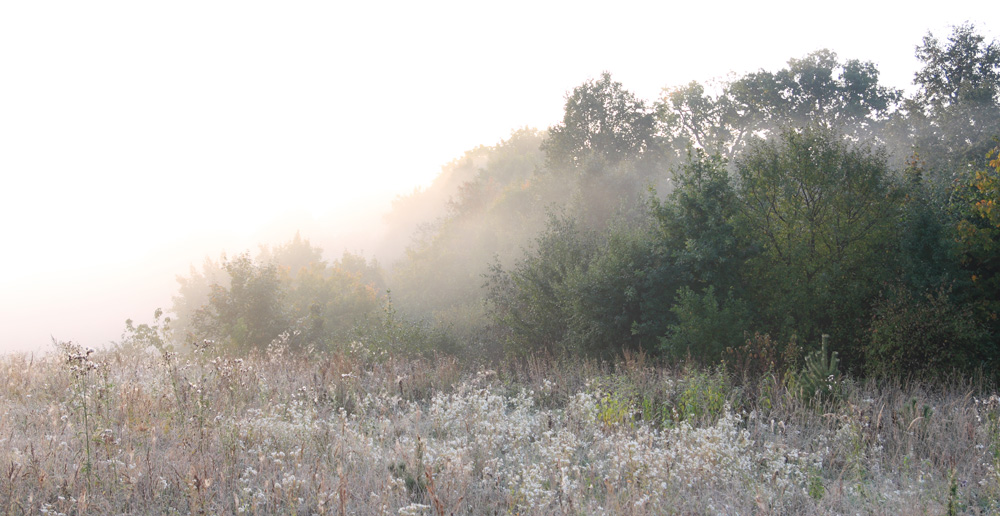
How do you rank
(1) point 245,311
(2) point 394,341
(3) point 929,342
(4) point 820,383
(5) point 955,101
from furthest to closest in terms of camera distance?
(5) point 955,101 → (1) point 245,311 → (2) point 394,341 → (3) point 929,342 → (4) point 820,383

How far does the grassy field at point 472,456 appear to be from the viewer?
4.31 metres

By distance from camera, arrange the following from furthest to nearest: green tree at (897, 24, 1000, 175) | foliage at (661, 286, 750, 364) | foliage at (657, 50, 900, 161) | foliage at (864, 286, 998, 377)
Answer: foliage at (657, 50, 900, 161) < green tree at (897, 24, 1000, 175) < foliage at (661, 286, 750, 364) < foliage at (864, 286, 998, 377)

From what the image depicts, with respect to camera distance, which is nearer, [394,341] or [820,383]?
[820,383]

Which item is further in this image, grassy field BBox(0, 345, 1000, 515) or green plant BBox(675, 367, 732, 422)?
green plant BBox(675, 367, 732, 422)

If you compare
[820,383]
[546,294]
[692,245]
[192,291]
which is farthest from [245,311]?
[192,291]

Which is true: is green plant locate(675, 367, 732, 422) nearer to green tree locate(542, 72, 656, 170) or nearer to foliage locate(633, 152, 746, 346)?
foliage locate(633, 152, 746, 346)

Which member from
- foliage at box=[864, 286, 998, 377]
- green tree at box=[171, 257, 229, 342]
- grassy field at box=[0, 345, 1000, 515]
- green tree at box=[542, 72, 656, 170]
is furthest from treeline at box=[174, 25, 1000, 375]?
green tree at box=[171, 257, 229, 342]

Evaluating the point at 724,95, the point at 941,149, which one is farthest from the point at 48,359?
the point at 724,95

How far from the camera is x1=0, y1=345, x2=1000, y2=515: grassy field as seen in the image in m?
4.31

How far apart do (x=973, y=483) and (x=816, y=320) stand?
8.54 meters

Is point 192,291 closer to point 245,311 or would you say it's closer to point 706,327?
point 245,311

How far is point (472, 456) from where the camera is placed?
17.9 feet

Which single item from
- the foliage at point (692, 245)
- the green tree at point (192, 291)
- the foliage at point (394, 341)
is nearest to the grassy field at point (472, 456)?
the foliage at point (394, 341)

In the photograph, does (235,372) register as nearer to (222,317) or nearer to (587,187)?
(222,317)
